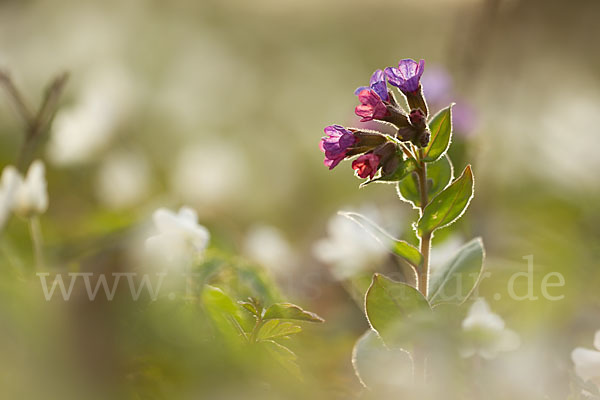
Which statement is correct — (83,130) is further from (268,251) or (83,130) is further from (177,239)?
(177,239)

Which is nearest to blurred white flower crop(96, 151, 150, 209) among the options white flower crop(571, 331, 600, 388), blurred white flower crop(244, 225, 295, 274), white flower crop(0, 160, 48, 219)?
blurred white flower crop(244, 225, 295, 274)

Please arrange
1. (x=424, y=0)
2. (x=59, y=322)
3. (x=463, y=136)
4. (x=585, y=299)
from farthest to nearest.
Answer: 1. (x=424, y=0)
2. (x=463, y=136)
3. (x=585, y=299)
4. (x=59, y=322)

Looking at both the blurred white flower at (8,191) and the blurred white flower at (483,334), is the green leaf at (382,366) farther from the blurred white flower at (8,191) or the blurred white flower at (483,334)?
the blurred white flower at (8,191)

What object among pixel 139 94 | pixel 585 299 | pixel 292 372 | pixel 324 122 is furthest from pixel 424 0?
pixel 292 372

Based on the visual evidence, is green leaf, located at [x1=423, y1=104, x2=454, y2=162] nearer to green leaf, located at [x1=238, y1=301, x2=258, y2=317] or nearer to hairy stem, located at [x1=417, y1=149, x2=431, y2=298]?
hairy stem, located at [x1=417, y1=149, x2=431, y2=298]

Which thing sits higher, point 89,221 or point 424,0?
point 424,0

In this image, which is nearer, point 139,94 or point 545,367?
point 545,367

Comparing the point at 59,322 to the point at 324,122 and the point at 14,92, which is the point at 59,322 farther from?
the point at 324,122
